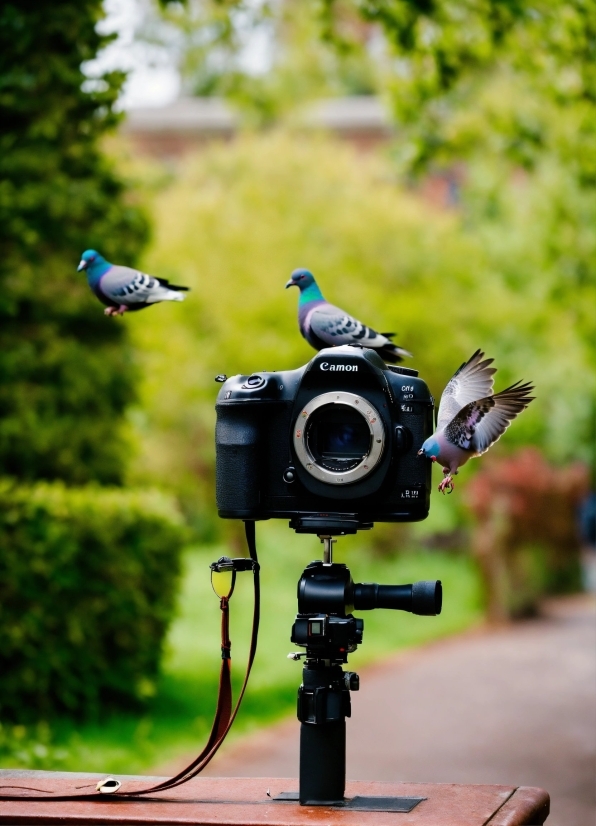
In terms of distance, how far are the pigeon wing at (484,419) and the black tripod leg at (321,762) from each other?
2.55 feet

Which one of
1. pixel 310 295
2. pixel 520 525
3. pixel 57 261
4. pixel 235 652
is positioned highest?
pixel 520 525

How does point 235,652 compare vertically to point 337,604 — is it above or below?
above

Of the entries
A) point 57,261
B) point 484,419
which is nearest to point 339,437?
point 484,419

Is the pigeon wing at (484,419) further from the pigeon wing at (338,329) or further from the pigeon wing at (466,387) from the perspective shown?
the pigeon wing at (338,329)

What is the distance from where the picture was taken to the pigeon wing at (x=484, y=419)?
296cm

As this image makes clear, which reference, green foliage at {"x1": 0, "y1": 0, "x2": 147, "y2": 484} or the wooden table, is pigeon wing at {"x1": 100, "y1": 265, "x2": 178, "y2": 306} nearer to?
the wooden table

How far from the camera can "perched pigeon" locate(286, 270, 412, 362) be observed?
11.1 feet

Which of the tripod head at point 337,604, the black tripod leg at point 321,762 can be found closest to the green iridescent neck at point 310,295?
the tripod head at point 337,604

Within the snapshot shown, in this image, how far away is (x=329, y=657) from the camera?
3064 millimetres

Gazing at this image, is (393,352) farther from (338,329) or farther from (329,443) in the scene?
(329,443)

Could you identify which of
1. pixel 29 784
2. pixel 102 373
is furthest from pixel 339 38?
pixel 29 784

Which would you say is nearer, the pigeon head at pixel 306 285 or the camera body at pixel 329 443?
the camera body at pixel 329 443

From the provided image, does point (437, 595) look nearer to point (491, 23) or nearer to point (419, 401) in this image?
point (419, 401)

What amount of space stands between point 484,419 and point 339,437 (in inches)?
15.1
